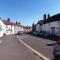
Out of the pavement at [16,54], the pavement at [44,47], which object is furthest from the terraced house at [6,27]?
the pavement at [16,54]

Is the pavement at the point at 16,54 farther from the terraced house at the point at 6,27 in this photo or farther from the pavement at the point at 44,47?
the terraced house at the point at 6,27

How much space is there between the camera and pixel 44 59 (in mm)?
13180

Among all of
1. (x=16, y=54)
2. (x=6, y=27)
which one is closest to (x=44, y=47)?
(x=16, y=54)

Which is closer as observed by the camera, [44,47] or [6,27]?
[44,47]

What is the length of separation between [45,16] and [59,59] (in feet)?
261

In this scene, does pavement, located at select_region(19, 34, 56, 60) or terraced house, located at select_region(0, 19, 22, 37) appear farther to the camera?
terraced house, located at select_region(0, 19, 22, 37)

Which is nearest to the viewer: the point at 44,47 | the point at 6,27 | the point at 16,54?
the point at 16,54

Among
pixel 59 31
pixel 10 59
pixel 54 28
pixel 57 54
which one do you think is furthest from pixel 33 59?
pixel 54 28

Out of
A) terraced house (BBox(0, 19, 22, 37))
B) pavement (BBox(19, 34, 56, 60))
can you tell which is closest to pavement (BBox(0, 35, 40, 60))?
pavement (BBox(19, 34, 56, 60))

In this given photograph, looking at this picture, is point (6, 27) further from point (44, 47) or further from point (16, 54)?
point (16, 54)

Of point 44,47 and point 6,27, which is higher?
point 6,27

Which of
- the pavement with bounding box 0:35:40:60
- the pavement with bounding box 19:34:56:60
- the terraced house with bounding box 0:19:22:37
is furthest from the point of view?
the terraced house with bounding box 0:19:22:37

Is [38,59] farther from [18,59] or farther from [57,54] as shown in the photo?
[57,54]

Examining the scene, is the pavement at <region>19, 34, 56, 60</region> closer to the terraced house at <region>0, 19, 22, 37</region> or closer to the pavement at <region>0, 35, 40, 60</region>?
the pavement at <region>0, 35, 40, 60</region>
